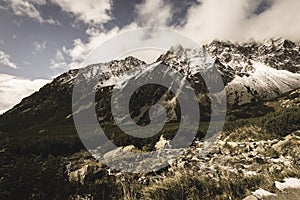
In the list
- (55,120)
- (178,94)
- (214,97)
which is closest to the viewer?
(178,94)

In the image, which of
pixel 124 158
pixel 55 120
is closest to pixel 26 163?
pixel 124 158

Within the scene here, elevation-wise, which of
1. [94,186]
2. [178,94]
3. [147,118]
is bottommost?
[94,186]

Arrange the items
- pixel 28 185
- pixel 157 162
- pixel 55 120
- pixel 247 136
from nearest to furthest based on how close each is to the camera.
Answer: pixel 28 185 → pixel 157 162 → pixel 247 136 → pixel 55 120

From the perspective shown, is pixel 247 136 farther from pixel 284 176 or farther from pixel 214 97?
pixel 214 97

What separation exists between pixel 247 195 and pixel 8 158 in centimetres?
984

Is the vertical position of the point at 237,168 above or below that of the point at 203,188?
below

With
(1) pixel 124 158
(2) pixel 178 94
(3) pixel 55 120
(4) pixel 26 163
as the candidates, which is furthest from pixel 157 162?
(3) pixel 55 120

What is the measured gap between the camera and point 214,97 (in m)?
195

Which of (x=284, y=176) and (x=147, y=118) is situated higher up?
(x=147, y=118)

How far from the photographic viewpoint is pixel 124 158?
25.0 metres

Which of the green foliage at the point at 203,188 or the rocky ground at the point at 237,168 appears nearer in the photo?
the green foliage at the point at 203,188

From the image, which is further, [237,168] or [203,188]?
[237,168]

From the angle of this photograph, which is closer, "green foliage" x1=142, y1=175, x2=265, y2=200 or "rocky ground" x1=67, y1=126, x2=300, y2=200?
"green foliage" x1=142, y1=175, x2=265, y2=200

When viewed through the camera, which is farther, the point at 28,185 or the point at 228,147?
the point at 228,147
